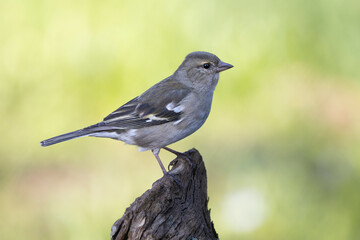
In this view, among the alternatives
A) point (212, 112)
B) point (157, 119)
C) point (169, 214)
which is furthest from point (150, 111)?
point (212, 112)

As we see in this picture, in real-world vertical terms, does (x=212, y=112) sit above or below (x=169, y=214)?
above

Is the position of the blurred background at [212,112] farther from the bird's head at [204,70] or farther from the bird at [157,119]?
the bird's head at [204,70]

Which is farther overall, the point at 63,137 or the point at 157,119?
the point at 157,119

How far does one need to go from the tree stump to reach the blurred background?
155 centimetres

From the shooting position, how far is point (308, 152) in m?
5.34

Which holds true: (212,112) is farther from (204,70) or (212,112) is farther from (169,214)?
(169,214)

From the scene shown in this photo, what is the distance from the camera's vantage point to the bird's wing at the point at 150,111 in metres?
3.96

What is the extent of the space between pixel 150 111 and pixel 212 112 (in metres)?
1.79

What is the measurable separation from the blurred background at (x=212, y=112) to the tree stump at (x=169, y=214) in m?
1.55

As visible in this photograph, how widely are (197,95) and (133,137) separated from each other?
0.55 metres

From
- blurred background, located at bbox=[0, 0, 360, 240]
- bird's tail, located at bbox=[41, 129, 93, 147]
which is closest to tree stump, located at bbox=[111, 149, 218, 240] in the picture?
bird's tail, located at bbox=[41, 129, 93, 147]

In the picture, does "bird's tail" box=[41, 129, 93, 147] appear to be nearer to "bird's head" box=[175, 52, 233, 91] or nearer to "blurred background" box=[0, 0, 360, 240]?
"bird's head" box=[175, 52, 233, 91]

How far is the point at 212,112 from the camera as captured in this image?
5738mm

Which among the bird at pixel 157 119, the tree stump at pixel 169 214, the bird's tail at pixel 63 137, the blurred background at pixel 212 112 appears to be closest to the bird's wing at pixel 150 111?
the bird at pixel 157 119
